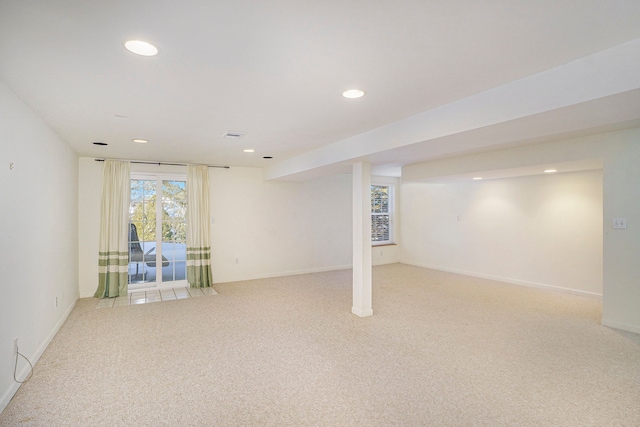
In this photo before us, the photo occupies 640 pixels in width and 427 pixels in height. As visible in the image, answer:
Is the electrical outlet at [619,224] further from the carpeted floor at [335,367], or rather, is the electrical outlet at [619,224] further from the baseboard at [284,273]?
the baseboard at [284,273]

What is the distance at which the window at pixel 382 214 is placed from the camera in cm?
825

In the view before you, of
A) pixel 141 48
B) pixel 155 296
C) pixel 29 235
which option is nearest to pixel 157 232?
pixel 155 296

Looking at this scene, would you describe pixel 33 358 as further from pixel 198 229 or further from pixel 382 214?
pixel 382 214

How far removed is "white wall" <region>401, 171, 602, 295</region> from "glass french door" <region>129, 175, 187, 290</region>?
5.35m

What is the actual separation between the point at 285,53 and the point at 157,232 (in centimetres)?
487

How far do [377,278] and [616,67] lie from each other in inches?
205

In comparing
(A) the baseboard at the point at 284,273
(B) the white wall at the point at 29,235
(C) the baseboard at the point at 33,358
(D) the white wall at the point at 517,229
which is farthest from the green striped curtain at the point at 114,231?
(D) the white wall at the point at 517,229

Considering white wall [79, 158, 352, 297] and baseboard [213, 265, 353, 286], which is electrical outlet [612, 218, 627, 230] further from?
baseboard [213, 265, 353, 286]

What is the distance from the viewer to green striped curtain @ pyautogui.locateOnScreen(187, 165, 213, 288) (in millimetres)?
5805

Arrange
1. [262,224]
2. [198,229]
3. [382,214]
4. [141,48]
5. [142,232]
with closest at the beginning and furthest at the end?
[141,48]
[142,232]
[198,229]
[262,224]
[382,214]

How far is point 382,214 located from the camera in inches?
328

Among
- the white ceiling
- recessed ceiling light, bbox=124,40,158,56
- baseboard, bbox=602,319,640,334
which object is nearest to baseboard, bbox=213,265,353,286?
the white ceiling

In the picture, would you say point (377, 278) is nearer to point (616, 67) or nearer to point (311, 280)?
point (311, 280)

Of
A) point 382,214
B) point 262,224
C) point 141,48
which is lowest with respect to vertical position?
point 262,224
